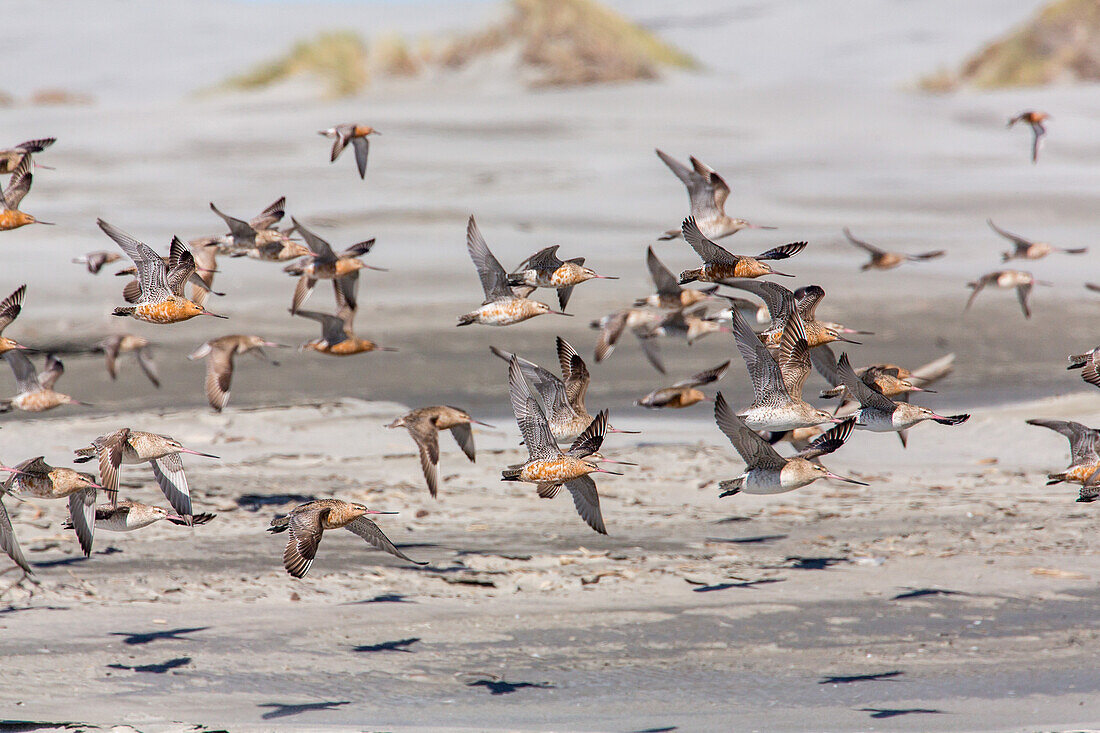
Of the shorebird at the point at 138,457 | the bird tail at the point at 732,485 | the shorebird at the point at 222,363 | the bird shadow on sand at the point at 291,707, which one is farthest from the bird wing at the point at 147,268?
the bird tail at the point at 732,485

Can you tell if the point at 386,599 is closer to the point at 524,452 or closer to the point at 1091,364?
the point at 524,452

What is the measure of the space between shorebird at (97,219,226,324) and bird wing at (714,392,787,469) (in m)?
2.90

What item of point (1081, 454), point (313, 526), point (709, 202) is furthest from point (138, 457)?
point (1081, 454)

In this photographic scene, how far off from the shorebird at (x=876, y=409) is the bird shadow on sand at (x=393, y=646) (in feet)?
8.77

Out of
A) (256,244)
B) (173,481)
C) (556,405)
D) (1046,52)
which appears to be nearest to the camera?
(173,481)

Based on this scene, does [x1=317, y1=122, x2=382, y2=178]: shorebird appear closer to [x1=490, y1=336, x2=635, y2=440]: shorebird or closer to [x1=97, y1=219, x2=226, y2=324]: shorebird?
[x1=97, y1=219, x2=226, y2=324]: shorebird

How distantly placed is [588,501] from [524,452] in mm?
3648

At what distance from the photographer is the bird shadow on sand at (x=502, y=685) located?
23.7 ft

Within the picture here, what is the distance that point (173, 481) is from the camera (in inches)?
316

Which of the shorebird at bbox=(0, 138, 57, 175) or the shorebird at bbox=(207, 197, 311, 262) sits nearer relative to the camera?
the shorebird at bbox=(0, 138, 57, 175)

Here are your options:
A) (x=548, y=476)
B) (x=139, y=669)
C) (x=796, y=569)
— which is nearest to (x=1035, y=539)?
(x=796, y=569)

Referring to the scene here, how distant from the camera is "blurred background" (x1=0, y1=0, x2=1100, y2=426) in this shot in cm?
1505

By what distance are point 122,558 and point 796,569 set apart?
4.18 metres

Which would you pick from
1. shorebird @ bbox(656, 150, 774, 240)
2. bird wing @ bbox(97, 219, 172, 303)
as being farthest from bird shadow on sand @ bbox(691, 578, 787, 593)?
bird wing @ bbox(97, 219, 172, 303)
